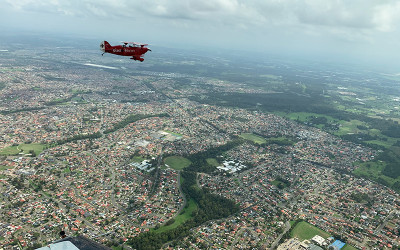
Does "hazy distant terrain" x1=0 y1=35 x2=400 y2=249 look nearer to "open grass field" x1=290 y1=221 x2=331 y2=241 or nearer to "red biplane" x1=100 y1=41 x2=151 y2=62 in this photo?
"open grass field" x1=290 y1=221 x2=331 y2=241

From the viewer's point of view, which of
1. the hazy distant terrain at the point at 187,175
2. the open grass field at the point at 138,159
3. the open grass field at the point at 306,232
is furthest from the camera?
the open grass field at the point at 138,159

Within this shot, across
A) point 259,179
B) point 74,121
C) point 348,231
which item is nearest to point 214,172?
point 259,179

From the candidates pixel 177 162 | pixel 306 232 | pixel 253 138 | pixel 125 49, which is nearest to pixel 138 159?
pixel 177 162

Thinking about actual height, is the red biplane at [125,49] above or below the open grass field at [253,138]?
above

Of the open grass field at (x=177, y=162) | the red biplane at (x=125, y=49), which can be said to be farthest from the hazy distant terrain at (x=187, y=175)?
the red biplane at (x=125, y=49)

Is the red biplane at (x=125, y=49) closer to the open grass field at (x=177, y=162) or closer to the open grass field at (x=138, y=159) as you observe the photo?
the open grass field at (x=177, y=162)

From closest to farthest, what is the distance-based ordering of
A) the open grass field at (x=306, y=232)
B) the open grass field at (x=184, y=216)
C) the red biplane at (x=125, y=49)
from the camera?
the red biplane at (x=125, y=49) < the open grass field at (x=184, y=216) < the open grass field at (x=306, y=232)

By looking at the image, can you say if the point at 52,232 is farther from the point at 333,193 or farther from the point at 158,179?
the point at 333,193
